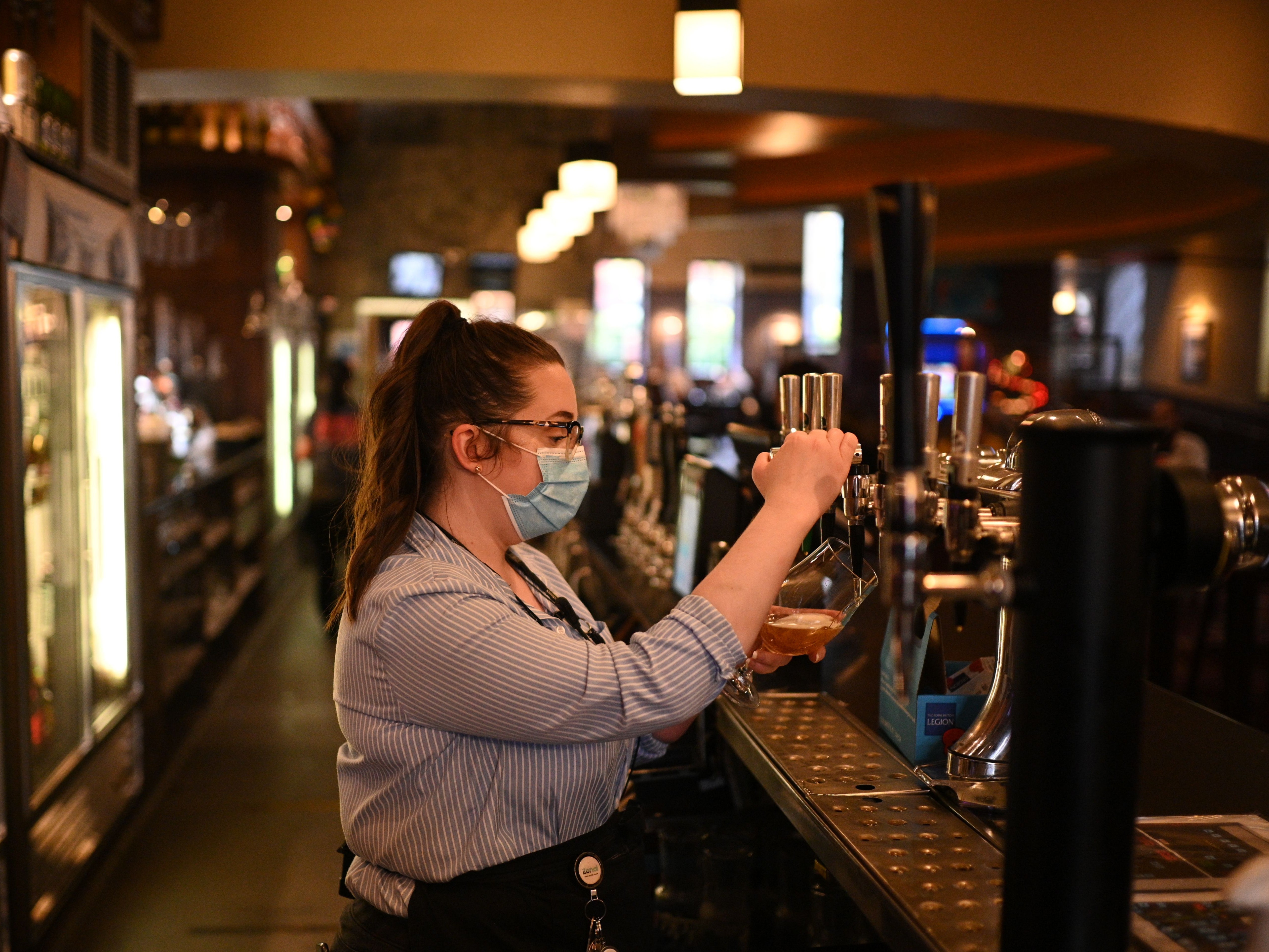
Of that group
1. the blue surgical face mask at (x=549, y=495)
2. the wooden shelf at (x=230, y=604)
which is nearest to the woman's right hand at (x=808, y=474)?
the blue surgical face mask at (x=549, y=495)

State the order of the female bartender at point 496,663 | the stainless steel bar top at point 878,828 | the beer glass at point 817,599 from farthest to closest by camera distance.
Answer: the beer glass at point 817,599 → the female bartender at point 496,663 → the stainless steel bar top at point 878,828

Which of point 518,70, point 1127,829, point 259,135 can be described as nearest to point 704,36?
point 518,70

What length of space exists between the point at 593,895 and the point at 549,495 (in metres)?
0.53

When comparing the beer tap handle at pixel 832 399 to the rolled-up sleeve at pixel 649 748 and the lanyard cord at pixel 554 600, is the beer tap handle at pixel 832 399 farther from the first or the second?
the rolled-up sleeve at pixel 649 748

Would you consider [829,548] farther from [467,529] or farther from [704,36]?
[704,36]

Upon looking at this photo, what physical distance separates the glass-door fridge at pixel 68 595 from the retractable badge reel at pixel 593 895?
2.05 meters

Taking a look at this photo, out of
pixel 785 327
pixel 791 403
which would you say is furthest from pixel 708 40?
pixel 785 327

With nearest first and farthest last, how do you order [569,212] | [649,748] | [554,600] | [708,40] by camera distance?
[554,600], [649,748], [708,40], [569,212]

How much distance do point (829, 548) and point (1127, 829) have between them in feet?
2.07

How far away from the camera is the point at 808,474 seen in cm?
134

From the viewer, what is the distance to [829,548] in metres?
1.61

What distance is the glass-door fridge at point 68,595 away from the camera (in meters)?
2.98

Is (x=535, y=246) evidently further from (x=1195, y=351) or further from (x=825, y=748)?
(x=1195, y=351)

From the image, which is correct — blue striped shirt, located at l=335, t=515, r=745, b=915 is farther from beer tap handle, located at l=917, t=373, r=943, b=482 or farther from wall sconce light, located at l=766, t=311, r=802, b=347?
wall sconce light, located at l=766, t=311, r=802, b=347
